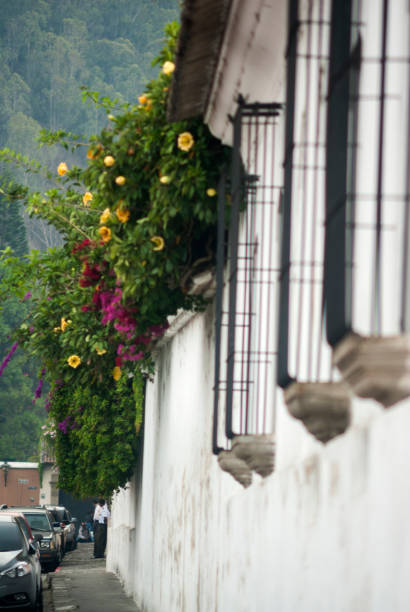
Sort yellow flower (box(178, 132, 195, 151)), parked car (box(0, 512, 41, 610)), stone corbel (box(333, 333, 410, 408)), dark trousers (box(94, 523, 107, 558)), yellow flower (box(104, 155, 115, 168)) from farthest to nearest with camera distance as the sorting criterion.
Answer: dark trousers (box(94, 523, 107, 558)), parked car (box(0, 512, 41, 610)), yellow flower (box(104, 155, 115, 168)), yellow flower (box(178, 132, 195, 151)), stone corbel (box(333, 333, 410, 408))

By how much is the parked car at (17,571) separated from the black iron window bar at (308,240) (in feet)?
32.3

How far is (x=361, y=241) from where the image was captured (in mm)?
3375

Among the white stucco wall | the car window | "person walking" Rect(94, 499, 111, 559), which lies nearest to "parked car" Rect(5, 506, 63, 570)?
"person walking" Rect(94, 499, 111, 559)

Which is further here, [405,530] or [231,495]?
[231,495]

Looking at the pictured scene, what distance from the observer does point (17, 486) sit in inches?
2574

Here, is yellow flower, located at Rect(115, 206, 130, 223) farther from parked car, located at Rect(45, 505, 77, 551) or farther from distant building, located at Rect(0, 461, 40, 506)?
distant building, located at Rect(0, 461, 40, 506)

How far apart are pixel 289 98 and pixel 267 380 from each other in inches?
99.1

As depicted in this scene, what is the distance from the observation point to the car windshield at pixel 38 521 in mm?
30422

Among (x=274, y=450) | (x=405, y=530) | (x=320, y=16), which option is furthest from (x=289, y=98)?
(x=274, y=450)

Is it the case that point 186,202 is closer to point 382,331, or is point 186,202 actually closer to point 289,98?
point 289,98

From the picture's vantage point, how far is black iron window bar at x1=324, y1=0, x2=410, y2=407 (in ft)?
9.16

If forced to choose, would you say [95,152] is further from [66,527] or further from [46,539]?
[66,527]

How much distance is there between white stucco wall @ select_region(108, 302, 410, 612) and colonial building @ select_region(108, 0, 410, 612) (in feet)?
0.04

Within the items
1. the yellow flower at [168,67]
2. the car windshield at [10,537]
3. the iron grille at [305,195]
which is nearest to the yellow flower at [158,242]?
→ the yellow flower at [168,67]
